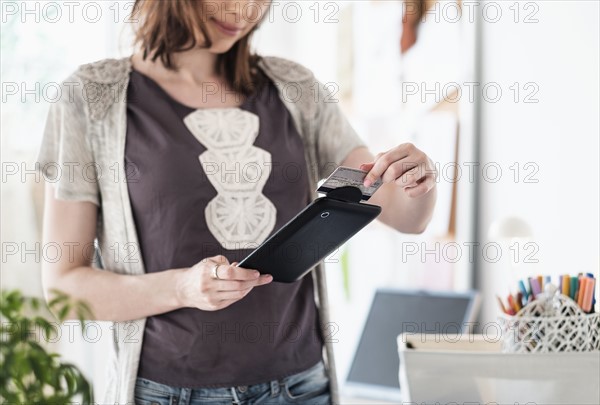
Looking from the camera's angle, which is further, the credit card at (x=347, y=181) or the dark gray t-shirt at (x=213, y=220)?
the dark gray t-shirt at (x=213, y=220)

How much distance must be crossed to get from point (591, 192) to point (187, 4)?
0.67 m

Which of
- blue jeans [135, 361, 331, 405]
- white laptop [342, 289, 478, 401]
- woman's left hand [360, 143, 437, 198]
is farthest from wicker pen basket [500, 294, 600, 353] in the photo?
white laptop [342, 289, 478, 401]

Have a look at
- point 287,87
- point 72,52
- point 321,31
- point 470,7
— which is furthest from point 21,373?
point 321,31

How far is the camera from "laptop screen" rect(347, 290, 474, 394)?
1.61m

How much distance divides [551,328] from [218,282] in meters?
0.41

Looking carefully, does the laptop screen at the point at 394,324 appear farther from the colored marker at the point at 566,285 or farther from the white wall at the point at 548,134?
the colored marker at the point at 566,285

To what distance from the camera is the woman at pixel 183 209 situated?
1.03 meters

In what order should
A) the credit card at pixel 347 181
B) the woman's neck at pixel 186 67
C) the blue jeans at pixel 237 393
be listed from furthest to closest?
the woman's neck at pixel 186 67, the blue jeans at pixel 237 393, the credit card at pixel 347 181

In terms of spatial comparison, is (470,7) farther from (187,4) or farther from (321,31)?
(321,31)

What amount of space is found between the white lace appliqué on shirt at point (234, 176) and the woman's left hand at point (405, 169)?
8.5 inches

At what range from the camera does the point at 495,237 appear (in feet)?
3.87

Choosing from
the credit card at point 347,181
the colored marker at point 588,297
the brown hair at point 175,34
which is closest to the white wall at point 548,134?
the colored marker at point 588,297

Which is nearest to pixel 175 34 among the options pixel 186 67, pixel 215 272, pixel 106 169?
pixel 186 67

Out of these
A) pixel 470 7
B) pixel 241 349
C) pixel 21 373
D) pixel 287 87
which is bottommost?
pixel 241 349
